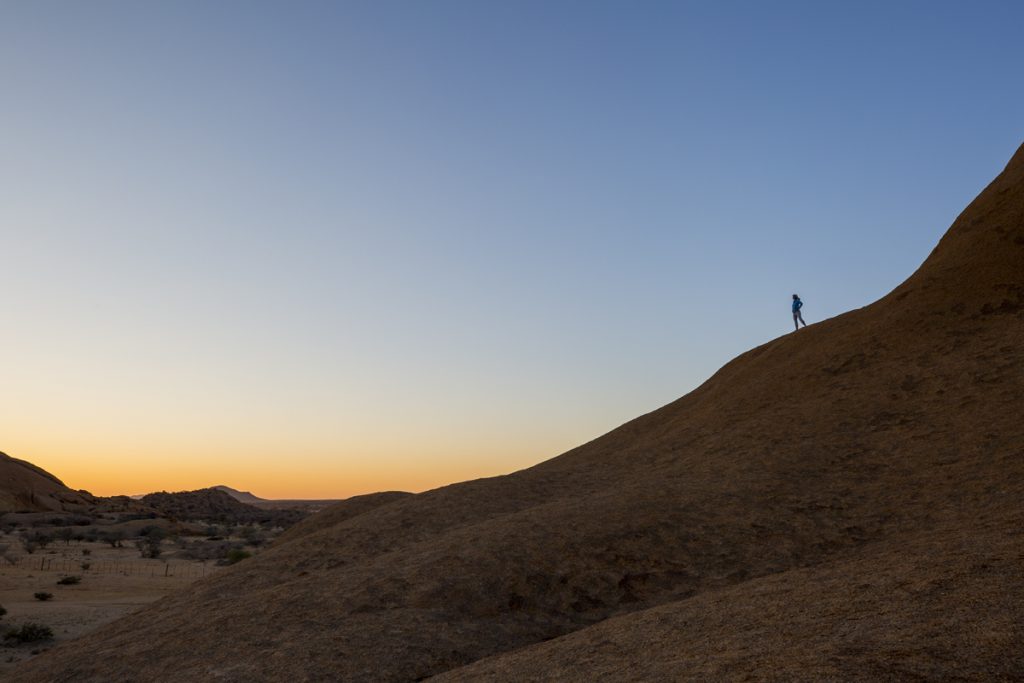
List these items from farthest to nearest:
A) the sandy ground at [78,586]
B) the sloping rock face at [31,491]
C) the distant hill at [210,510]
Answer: the distant hill at [210,510] < the sloping rock face at [31,491] < the sandy ground at [78,586]

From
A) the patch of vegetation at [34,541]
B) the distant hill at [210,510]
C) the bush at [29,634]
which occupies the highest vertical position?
→ the distant hill at [210,510]

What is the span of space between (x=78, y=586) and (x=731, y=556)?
26.0m

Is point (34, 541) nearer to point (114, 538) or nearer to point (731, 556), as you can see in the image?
point (114, 538)

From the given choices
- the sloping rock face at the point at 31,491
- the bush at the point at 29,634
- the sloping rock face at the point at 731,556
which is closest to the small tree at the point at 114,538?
the sloping rock face at the point at 31,491

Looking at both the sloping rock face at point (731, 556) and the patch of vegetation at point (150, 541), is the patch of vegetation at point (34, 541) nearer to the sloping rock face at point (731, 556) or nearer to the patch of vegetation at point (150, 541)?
the patch of vegetation at point (150, 541)

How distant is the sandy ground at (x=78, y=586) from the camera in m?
20.3

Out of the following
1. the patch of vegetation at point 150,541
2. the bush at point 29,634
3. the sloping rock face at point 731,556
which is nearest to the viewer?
the sloping rock face at point 731,556

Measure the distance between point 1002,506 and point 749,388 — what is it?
31.8ft

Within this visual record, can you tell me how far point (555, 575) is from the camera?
36.5 feet

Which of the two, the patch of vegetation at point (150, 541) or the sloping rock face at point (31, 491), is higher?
the sloping rock face at point (31, 491)

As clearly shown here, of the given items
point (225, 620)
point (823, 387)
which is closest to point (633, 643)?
point (225, 620)

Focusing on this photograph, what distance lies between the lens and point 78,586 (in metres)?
28.7

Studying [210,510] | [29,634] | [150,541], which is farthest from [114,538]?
[210,510]

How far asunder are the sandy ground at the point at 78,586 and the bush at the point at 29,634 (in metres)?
0.22
